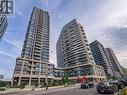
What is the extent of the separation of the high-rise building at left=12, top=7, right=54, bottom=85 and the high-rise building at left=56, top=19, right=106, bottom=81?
65.9 feet

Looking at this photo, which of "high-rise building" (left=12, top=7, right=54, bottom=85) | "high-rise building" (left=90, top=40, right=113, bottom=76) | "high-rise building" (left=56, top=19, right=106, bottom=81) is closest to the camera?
"high-rise building" (left=12, top=7, right=54, bottom=85)

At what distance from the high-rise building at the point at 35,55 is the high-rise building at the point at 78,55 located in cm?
2009

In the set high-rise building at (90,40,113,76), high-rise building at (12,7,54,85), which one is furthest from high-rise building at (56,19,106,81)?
high-rise building at (90,40,113,76)

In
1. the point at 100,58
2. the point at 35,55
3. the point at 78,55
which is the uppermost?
the point at 100,58

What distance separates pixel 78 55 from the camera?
105375mm

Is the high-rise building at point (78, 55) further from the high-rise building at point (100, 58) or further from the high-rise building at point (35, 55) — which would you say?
the high-rise building at point (100, 58)

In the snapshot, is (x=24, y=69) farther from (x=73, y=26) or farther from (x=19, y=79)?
(x=73, y=26)

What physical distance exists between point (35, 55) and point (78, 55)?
35386mm

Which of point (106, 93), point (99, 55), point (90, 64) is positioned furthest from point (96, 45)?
point (106, 93)

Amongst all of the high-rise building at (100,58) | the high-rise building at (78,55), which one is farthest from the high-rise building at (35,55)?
the high-rise building at (100,58)

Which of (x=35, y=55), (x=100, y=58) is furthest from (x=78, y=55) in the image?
(x=100, y=58)

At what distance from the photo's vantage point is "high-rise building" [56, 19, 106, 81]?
311 ft

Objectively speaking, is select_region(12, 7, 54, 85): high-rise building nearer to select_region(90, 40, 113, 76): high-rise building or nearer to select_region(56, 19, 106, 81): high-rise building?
select_region(56, 19, 106, 81): high-rise building

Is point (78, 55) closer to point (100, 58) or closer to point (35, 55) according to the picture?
point (35, 55)
